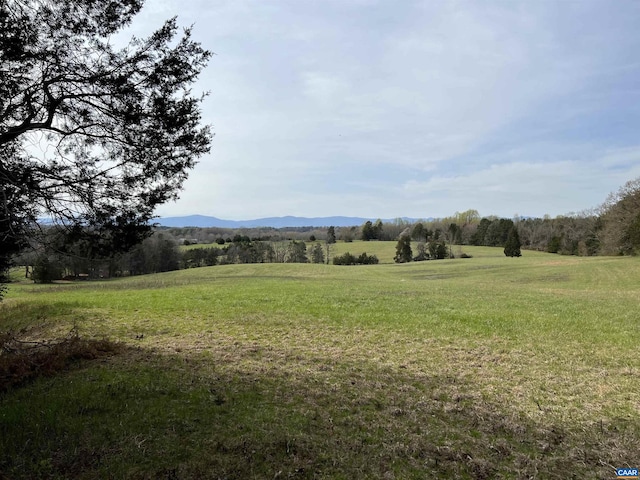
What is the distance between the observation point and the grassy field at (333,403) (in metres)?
4.23

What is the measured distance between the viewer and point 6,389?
6305 mm

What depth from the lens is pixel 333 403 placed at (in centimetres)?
600

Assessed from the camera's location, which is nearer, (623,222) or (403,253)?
(623,222)

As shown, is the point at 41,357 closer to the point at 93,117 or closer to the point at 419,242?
the point at 93,117

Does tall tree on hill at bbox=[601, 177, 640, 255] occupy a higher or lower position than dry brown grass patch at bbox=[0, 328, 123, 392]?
higher

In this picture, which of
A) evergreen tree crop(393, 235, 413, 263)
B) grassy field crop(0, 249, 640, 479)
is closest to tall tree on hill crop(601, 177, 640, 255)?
evergreen tree crop(393, 235, 413, 263)

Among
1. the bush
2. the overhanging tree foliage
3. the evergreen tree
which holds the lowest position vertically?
the bush

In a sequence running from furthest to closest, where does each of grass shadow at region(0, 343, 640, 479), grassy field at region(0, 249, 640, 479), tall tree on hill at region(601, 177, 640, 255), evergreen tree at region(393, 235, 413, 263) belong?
evergreen tree at region(393, 235, 413, 263) < tall tree on hill at region(601, 177, 640, 255) < grassy field at region(0, 249, 640, 479) < grass shadow at region(0, 343, 640, 479)

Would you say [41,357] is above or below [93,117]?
below

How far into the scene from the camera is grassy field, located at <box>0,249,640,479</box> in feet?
13.9

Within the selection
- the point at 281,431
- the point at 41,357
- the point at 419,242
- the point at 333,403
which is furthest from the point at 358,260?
the point at 281,431

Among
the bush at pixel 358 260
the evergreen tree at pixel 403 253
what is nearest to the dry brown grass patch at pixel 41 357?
the bush at pixel 358 260

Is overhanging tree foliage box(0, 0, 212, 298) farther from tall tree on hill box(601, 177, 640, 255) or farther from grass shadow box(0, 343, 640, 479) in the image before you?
tall tree on hill box(601, 177, 640, 255)

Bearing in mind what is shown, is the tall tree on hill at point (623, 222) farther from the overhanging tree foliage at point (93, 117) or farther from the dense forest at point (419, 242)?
the overhanging tree foliage at point (93, 117)
